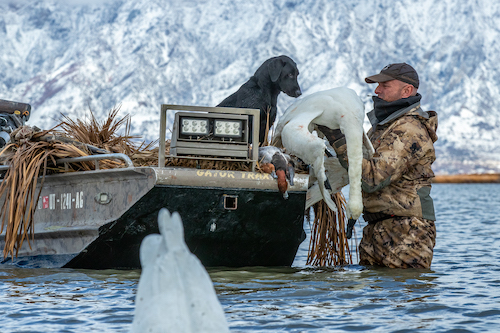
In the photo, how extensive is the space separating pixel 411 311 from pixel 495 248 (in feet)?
20.4

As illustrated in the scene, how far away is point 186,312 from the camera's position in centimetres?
268

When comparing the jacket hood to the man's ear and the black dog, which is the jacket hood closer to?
the man's ear

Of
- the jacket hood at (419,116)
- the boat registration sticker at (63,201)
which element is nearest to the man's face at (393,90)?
the jacket hood at (419,116)

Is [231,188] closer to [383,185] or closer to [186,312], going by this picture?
[383,185]

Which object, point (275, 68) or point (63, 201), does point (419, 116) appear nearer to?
point (275, 68)

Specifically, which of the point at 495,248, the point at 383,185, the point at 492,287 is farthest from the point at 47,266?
the point at 495,248

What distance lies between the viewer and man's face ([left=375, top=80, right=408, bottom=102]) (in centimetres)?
598

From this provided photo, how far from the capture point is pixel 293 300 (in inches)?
191

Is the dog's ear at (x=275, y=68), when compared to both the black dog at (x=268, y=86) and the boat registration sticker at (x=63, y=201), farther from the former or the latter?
the boat registration sticker at (x=63, y=201)

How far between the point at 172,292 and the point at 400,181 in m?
3.47

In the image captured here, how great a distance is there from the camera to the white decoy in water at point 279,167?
546 cm

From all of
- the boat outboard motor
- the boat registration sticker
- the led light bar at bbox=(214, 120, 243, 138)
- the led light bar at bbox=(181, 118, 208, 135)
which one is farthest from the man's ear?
the boat outboard motor

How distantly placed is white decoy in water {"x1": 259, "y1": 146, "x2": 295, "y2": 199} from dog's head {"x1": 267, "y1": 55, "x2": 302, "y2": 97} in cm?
116

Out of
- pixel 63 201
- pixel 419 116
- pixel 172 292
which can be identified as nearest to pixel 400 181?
pixel 419 116
